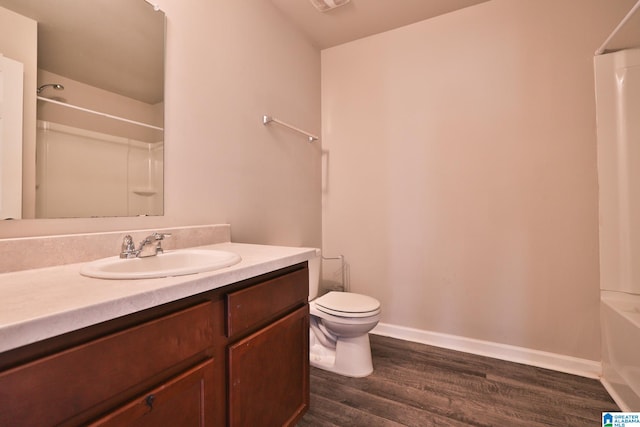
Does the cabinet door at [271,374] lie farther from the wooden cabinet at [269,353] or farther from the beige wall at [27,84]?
the beige wall at [27,84]

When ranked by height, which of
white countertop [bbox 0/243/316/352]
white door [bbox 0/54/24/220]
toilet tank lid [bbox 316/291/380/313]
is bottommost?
toilet tank lid [bbox 316/291/380/313]

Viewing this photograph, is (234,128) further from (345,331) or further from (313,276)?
(345,331)

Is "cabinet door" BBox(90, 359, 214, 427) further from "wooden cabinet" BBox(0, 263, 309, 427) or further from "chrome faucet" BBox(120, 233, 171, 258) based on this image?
"chrome faucet" BBox(120, 233, 171, 258)

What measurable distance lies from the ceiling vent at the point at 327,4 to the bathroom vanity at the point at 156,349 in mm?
1772

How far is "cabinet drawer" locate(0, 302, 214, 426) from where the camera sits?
0.49 meters

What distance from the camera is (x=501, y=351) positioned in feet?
6.39

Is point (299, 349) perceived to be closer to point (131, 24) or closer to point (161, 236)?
point (161, 236)

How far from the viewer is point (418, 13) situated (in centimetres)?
208

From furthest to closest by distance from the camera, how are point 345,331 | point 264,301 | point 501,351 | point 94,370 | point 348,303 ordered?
point 501,351 < point 348,303 < point 345,331 < point 264,301 < point 94,370

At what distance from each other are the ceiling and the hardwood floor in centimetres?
246

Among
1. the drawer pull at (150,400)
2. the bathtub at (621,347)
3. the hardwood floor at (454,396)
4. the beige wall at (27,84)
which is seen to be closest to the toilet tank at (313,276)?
the hardwood floor at (454,396)

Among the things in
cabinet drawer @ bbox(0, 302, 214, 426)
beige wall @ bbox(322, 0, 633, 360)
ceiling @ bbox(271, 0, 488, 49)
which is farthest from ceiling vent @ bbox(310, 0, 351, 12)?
cabinet drawer @ bbox(0, 302, 214, 426)

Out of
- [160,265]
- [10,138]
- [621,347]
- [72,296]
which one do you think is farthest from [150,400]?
[621,347]

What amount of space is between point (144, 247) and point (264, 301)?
524mm
